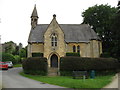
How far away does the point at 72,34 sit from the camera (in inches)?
1344

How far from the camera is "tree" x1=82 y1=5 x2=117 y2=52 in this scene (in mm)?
40594

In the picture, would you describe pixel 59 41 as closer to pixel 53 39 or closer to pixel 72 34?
pixel 53 39

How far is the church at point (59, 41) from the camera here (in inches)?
1172

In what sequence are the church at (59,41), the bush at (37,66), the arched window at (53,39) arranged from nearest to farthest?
the bush at (37,66), the church at (59,41), the arched window at (53,39)

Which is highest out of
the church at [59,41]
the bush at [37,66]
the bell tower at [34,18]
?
the bell tower at [34,18]

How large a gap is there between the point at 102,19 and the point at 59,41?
19314 millimetres

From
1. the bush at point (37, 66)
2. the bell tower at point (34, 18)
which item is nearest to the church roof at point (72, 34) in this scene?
the bell tower at point (34, 18)

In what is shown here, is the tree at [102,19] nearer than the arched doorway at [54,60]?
No

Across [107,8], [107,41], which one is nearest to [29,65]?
[107,41]

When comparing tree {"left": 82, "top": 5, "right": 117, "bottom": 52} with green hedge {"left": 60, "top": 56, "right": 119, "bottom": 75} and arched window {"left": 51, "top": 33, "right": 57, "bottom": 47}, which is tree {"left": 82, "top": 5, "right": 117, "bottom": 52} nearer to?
arched window {"left": 51, "top": 33, "right": 57, "bottom": 47}

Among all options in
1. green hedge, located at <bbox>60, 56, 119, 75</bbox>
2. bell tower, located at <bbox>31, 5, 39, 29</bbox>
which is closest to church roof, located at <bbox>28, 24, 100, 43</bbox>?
bell tower, located at <bbox>31, 5, 39, 29</bbox>

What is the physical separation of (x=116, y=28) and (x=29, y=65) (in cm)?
1885

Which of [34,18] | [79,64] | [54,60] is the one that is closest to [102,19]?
[34,18]

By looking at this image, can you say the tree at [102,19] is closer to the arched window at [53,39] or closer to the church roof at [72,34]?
the church roof at [72,34]
